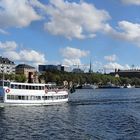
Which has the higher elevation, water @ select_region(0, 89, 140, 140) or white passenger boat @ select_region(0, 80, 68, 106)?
white passenger boat @ select_region(0, 80, 68, 106)

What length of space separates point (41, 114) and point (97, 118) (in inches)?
563

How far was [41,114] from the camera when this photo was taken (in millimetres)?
102625

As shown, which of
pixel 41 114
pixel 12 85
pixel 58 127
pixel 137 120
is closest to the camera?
pixel 58 127

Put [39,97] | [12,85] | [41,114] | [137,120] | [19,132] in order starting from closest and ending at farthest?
[19,132], [137,120], [41,114], [12,85], [39,97]

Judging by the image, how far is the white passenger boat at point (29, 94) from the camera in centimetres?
11738

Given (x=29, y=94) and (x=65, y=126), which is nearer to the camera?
(x=65, y=126)

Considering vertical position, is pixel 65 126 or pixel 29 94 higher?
pixel 29 94

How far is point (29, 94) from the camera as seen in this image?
405 ft

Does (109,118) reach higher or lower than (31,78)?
lower

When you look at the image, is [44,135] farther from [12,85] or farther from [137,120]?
[12,85]

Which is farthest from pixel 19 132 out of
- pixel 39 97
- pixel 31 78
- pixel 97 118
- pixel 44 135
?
pixel 31 78

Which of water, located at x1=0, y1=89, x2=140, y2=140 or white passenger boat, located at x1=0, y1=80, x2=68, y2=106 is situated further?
white passenger boat, located at x1=0, y1=80, x2=68, y2=106

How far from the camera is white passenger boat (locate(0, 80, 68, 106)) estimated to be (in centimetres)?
11738

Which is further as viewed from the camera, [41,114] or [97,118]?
[41,114]
